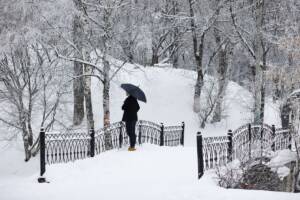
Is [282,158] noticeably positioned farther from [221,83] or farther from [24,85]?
[221,83]

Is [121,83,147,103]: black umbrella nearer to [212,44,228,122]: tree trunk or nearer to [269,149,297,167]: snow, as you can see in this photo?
[269,149,297,167]: snow

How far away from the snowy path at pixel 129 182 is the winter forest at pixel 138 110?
3cm

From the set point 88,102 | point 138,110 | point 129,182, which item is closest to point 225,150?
point 129,182

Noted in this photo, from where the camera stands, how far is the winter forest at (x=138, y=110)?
8797mm

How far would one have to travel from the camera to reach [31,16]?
15.6 meters

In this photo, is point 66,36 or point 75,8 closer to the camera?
point 75,8

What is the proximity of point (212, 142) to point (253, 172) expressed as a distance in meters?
1.16

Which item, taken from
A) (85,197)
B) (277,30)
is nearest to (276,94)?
(277,30)

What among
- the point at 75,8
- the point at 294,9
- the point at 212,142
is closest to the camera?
the point at 212,142

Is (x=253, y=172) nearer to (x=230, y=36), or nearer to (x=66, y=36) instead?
(x=66, y=36)

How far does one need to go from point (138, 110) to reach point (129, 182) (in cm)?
442

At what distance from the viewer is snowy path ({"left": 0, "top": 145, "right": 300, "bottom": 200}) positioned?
7.77 meters

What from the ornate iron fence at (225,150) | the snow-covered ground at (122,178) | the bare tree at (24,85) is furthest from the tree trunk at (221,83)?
the ornate iron fence at (225,150)

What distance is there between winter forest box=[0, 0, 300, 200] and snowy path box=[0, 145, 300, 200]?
3cm
